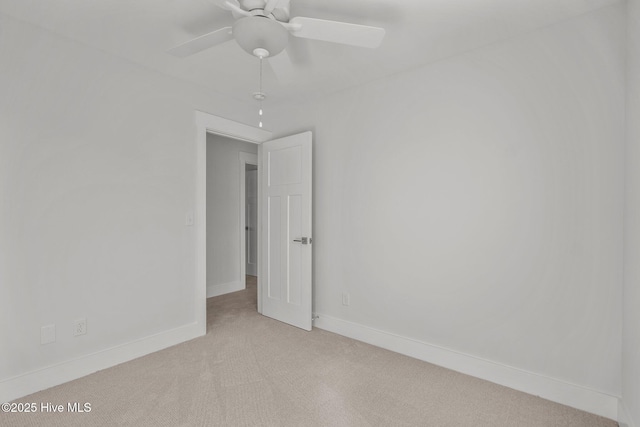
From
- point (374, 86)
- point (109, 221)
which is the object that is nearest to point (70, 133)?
point (109, 221)

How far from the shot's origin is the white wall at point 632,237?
158 centimetres

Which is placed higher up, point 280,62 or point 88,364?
point 280,62

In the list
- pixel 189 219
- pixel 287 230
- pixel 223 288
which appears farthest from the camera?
pixel 223 288

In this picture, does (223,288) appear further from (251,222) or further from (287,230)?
(287,230)

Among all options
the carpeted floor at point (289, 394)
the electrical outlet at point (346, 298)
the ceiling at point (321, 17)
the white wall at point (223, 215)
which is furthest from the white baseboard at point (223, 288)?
the ceiling at point (321, 17)

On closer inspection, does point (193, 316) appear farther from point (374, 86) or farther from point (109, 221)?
point (374, 86)

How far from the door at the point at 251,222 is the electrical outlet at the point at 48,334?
3.91 m

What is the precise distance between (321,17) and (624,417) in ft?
9.43

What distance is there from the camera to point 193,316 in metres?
3.03

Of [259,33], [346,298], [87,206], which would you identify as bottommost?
[346,298]

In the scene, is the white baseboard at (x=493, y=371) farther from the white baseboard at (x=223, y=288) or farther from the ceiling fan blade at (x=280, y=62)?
the ceiling fan blade at (x=280, y=62)

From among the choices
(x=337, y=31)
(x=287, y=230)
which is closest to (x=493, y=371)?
(x=287, y=230)

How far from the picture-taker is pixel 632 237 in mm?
1671

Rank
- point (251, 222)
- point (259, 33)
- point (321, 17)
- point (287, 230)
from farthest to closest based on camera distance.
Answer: point (251, 222) < point (287, 230) < point (321, 17) < point (259, 33)
